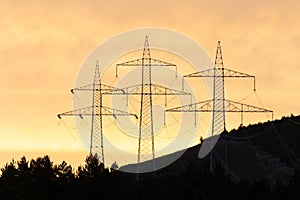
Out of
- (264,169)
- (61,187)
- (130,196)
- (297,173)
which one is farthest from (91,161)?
(264,169)

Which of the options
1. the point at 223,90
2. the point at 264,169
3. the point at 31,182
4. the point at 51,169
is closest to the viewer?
the point at 223,90

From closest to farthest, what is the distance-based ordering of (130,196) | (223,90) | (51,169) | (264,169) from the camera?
(223,90) → (130,196) → (51,169) → (264,169)

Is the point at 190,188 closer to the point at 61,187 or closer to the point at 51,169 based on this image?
the point at 61,187

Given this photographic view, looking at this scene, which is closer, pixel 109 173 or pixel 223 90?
pixel 223 90

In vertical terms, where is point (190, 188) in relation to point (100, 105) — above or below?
below

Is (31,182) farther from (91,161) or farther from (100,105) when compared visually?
(100,105)

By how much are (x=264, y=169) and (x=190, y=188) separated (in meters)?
75.8

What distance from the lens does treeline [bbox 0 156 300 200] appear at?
114 metres

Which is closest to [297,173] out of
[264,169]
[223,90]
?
[223,90]

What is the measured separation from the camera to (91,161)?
130625 millimetres

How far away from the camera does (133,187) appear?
125125 mm

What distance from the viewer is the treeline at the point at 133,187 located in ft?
373

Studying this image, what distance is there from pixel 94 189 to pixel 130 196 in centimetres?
422

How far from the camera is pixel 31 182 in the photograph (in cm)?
12838
